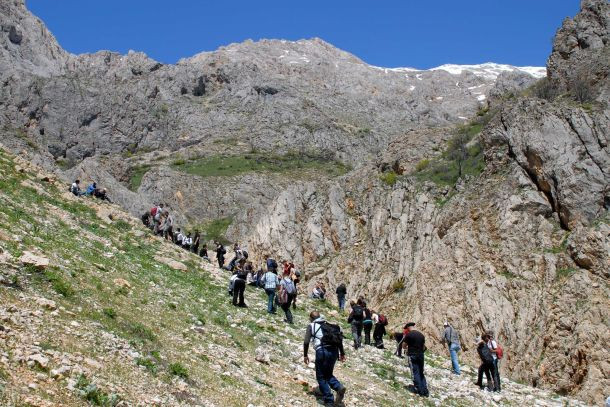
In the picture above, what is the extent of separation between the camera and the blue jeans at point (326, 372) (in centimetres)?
1273

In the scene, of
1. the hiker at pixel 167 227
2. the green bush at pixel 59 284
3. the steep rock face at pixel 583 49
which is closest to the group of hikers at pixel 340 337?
the hiker at pixel 167 227

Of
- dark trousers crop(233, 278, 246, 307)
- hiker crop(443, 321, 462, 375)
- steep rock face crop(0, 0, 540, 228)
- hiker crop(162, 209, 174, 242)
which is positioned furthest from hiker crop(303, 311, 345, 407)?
steep rock face crop(0, 0, 540, 228)

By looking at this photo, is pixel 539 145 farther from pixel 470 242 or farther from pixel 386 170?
pixel 386 170

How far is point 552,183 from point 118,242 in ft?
81.8

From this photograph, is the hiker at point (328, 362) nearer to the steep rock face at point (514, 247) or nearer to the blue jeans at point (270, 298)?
the blue jeans at point (270, 298)

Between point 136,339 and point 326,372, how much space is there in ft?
14.3

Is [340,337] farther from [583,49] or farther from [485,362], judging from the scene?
[583,49]

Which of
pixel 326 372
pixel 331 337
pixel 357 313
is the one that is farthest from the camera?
pixel 357 313

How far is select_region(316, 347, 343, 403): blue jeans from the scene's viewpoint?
501 inches

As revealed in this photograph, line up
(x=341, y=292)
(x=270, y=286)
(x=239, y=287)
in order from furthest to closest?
(x=341, y=292), (x=270, y=286), (x=239, y=287)

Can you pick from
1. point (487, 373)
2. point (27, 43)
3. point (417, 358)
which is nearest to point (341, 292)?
point (487, 373)

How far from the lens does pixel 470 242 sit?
34.6 meters

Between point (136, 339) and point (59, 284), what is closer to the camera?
point (136, 339)

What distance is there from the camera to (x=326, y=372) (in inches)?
505
